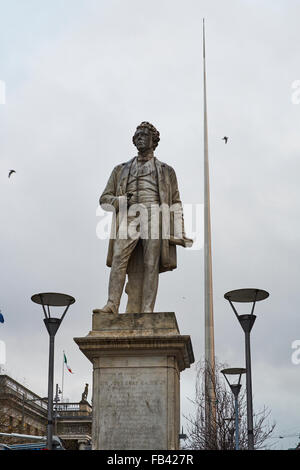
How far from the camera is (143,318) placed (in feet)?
45.2

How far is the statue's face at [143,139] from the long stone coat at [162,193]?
1.10 feet

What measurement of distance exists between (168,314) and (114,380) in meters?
1.50

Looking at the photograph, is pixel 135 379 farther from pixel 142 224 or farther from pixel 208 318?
pixel 208 318

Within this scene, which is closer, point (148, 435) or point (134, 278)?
point (148, 435)

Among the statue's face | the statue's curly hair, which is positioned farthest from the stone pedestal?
the statue's curly hair

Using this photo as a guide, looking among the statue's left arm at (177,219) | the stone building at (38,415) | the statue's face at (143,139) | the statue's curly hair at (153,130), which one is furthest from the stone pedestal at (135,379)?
the stone building at (38,415)

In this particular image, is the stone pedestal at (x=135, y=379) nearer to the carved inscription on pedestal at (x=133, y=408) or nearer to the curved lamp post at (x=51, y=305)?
the carved inscription on pedestal at (x=133, y=408)

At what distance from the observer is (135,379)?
13.4 metres

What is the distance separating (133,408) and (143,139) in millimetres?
5304

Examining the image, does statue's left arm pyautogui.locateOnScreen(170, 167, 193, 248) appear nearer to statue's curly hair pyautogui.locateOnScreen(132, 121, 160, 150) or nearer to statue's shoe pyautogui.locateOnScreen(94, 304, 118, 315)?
statue's curly hair pyautogui.locateOnScreen(132, 121, 160, 150)

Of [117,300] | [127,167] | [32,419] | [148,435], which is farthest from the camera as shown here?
[32,419]

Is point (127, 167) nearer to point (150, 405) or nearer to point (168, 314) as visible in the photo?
point (168, 314)
